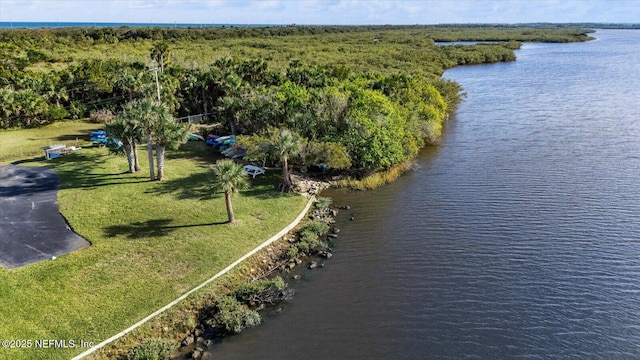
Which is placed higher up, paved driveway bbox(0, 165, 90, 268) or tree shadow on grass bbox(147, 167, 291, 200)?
tree shadow on grass bbox(147, 167, 291, 200)

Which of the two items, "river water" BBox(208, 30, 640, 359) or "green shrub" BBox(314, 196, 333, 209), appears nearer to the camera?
"river water" BBox(208, 30, 640, 359)

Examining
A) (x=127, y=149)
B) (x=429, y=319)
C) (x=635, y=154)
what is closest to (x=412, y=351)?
(x=429, y=319)

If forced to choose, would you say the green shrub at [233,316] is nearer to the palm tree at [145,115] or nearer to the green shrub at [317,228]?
the green shrub at [317,228]

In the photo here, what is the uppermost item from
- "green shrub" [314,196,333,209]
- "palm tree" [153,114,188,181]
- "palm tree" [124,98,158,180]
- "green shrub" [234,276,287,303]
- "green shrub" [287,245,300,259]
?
"palm tree" [124,98,158,180]

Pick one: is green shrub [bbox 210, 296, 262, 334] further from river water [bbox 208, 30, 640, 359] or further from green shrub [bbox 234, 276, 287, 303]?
green shrub [bbox 234, 276, 287, 303]

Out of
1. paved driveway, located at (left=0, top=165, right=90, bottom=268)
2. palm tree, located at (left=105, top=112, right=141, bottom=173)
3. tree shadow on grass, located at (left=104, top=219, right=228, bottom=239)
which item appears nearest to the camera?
paved driveway, located at (left=0, top=165, right=90, bottom=268)

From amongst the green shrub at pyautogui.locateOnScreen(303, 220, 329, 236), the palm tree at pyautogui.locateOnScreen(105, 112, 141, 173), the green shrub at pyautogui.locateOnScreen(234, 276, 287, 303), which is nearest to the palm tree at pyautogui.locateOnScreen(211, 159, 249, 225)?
the green shrub at pyautogui.locateOnScreen(303, 220, 329, 236)

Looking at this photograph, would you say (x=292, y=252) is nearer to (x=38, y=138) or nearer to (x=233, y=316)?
(x=233, y=316)

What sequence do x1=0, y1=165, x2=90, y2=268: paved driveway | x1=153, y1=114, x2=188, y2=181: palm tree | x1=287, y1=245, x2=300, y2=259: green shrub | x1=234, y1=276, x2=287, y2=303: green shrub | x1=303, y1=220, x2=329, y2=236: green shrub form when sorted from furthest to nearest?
→ x1=153, y1=114, x2=188, y2=181: palm tree < x1=303, y1=220, x2=329, y2=236: green shrub < x1=287, y1=245, x2=300, y2=259: green shrub < x1=0, y1=165, x2=90, y2=268: paved driveway < x1=234, y1=276, x2=287, y2=303: green shrub
